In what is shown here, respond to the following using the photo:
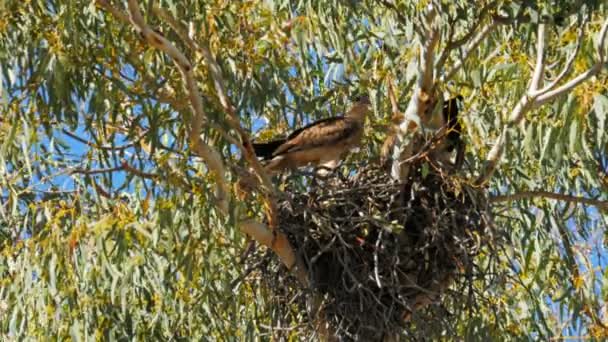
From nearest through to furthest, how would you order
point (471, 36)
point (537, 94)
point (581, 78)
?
point (581, 78) < point (537, 94) < point (471, 36)

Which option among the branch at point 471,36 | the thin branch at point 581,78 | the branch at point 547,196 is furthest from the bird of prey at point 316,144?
the thin branch at point 581,78

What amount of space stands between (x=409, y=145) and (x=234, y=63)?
1.06m

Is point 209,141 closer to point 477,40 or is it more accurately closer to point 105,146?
point 105,146

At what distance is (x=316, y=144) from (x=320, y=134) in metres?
0.09

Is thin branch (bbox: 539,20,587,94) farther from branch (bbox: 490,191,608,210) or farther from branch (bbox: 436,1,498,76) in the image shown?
branch (bbox: 490,191,608,210)

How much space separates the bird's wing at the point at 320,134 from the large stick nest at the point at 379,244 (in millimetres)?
477

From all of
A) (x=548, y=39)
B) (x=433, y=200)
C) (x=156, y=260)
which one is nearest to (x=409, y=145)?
(x=433, y=200)

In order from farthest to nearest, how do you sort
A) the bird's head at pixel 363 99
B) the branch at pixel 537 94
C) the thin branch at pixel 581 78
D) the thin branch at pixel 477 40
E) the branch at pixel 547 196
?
the bird's head at pixel 363 99 < the branch at pixel 547 196 < the thin branch at pixel 477 40 < the branch at pixel 537 94 < the thin branch at pixel 581 78

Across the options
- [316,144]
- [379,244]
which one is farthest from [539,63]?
[316,144]

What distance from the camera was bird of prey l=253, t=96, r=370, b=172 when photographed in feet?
22.9

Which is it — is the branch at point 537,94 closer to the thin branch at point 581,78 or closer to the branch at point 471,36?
the thin branch at point 581,78

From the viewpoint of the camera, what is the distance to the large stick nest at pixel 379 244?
633cm

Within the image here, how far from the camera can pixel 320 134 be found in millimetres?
7105

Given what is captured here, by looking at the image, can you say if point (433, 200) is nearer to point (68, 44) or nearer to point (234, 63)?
point (234, 63)
